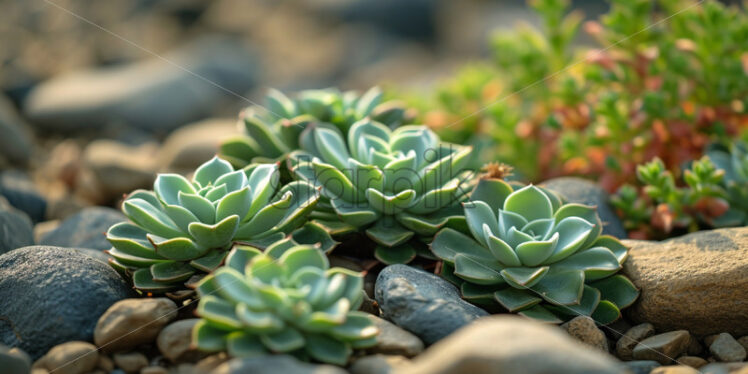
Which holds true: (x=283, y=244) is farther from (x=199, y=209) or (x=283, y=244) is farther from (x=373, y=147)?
(x=373, y=147)

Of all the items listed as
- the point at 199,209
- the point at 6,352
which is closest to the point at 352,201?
the point at 199,209

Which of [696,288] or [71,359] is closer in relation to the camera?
[71,359]

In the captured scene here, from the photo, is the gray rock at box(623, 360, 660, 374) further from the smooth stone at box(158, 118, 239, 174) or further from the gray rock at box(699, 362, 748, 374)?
the smooth stone at box(158, 118, 239, 174)

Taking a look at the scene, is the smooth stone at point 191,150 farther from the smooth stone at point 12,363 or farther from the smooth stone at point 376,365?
the smooth stone at point 376,365

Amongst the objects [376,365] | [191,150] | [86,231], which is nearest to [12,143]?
[191,150]

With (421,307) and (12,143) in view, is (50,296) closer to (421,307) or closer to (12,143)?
(421,307)

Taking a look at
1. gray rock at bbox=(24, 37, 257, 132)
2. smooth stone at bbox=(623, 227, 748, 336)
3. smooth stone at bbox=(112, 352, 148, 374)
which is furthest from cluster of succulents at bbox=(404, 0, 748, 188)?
gray rock at bbox=(24, 37, 257, 132)
